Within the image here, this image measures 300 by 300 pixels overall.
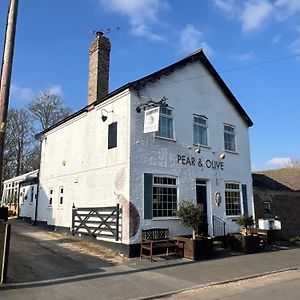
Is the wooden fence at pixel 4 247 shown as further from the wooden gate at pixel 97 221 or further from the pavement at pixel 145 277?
the wooden gate at pixel 97 221

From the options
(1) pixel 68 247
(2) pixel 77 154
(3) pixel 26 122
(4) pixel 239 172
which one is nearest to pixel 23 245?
(1) pixel 68 247

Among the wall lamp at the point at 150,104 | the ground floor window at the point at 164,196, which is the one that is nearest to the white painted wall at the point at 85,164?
the wall lamp at the point at 150,104

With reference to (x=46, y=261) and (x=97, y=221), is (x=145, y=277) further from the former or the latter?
(x=97, y=221)

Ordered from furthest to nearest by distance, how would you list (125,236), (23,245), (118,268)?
(23,245), (125,236), (118,268)

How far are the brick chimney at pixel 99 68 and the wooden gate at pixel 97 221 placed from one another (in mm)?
5434

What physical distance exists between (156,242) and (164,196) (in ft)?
7.35

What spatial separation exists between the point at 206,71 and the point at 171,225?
324 inches

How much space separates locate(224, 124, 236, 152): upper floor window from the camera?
60.8ft

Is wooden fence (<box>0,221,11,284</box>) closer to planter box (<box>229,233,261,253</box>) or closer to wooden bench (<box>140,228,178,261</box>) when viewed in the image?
wooden bench (<box>140,228,178,261</box>)

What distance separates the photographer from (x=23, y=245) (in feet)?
46.8

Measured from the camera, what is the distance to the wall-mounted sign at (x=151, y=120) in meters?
13.9

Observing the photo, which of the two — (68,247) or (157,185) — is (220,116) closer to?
(157,185)

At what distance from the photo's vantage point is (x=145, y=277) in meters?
10.1

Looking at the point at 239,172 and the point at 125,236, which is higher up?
the point at 239,172
